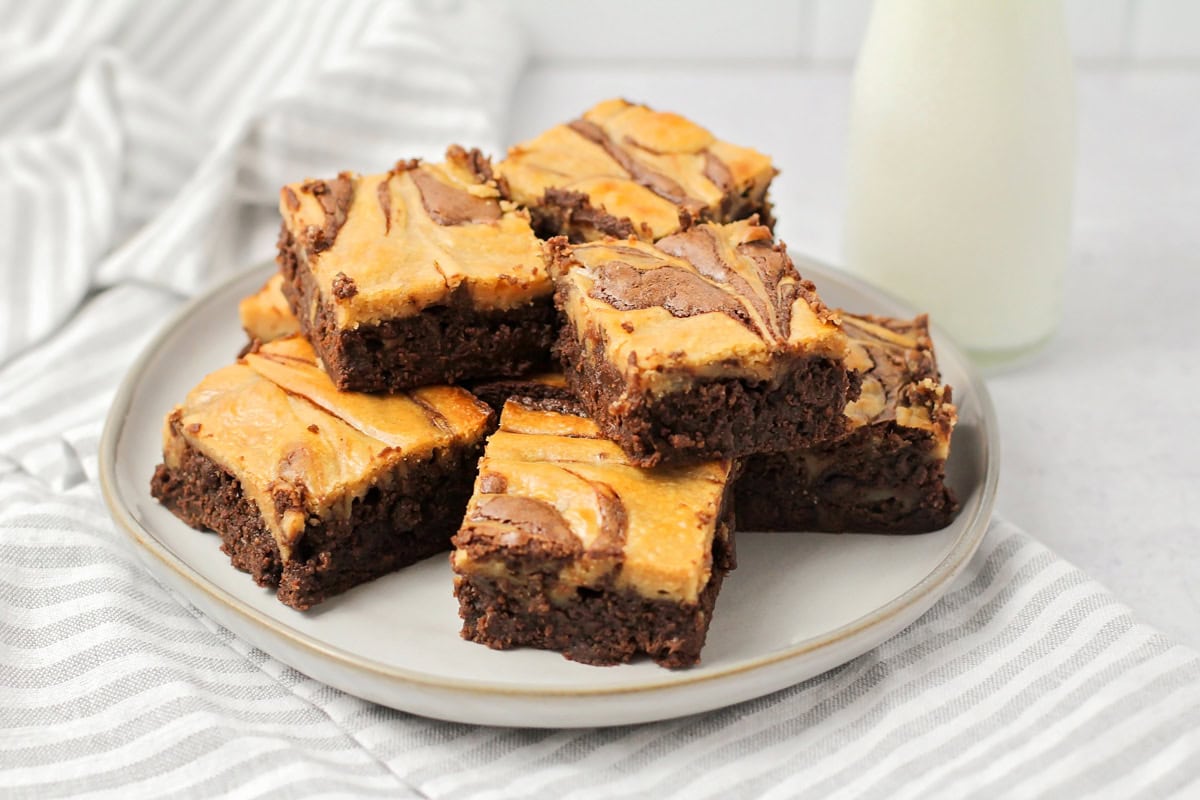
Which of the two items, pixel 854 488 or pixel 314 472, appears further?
pixel 854 488

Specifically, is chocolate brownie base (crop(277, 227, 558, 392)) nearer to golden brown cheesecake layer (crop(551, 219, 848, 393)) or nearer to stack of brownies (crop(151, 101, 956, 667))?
stack of brownies (crop(151, 101, 956, 667))

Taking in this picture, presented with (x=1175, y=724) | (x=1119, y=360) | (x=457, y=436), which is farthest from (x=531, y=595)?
(x=1119, y=360)

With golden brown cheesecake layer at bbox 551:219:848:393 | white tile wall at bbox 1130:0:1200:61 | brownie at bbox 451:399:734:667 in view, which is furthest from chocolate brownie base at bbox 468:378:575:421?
white tile wall at bbox 1130:0:1200:61

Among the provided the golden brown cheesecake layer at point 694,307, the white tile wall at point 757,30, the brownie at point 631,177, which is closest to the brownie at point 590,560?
the golden brown cheesecake layer at point 694,307

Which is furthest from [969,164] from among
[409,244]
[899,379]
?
[409,244]

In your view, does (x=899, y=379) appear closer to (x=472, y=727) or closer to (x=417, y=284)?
(x=417, y=284)

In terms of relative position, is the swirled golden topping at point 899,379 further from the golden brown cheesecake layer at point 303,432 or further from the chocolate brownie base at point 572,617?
the golden brown cheesecake layer at point 303,432
